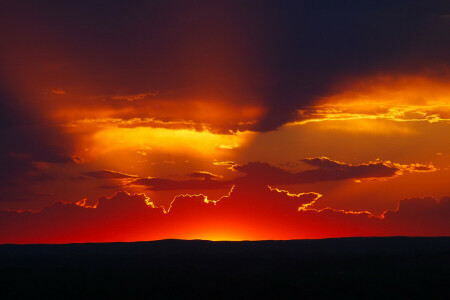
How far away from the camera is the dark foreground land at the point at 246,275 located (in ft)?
249

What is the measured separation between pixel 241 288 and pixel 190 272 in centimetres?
2030

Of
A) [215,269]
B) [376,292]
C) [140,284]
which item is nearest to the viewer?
[376,292]

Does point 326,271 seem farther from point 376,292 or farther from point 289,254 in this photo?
point 289,254

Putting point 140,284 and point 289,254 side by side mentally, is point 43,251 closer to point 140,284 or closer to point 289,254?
point 289,254

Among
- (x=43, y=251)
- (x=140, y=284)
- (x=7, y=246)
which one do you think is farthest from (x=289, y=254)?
(x=7, y=246)

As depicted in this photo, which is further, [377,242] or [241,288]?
[377,242]

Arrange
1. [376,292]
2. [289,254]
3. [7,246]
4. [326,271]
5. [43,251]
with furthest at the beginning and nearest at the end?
[7,246]
[43,251]
[289,254]
[326,271]
[376,292]

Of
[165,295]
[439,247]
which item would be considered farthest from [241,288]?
[439,247]

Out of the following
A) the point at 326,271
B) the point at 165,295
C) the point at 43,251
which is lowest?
the point at 165,295

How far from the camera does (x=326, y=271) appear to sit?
94.5 metres

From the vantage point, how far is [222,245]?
531 feet

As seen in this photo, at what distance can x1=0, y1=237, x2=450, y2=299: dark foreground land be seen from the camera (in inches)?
2985

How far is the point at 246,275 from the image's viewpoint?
91750 millimetres

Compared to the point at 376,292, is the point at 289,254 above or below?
above
